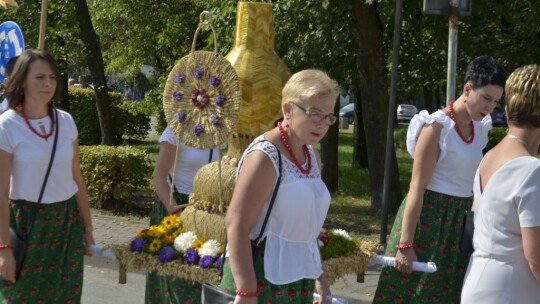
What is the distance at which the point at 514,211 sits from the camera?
10.5 feet

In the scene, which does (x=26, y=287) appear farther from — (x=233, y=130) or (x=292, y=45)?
(x=292, y=45)

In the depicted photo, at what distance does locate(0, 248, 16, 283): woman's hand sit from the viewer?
4430 mm

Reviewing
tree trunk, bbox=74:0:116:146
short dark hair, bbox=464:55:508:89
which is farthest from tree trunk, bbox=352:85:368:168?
short dark hair, bbox=464:55:508:89

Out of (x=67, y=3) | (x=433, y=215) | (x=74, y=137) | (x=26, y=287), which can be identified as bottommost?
(x=26, y=287)

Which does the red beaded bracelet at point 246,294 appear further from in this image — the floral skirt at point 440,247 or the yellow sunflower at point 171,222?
the floral skirt at point 440,247

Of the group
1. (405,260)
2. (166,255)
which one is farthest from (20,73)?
(405,260)

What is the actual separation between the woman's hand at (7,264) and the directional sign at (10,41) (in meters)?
4.94

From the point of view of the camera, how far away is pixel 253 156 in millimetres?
3500

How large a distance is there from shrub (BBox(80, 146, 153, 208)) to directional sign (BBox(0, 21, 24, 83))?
2.52 m

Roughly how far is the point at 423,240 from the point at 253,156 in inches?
69.8

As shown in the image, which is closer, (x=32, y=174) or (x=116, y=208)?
(x=32, y=174)

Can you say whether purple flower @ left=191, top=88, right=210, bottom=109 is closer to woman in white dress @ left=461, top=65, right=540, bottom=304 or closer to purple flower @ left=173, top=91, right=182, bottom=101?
purple flower @ left=173, top=91, right=182, bottom=101

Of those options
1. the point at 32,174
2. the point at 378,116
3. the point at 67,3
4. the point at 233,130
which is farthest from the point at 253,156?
the point at 67,3

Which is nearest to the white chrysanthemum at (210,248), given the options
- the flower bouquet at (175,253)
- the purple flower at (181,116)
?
the flower bouquet at (175,253)
